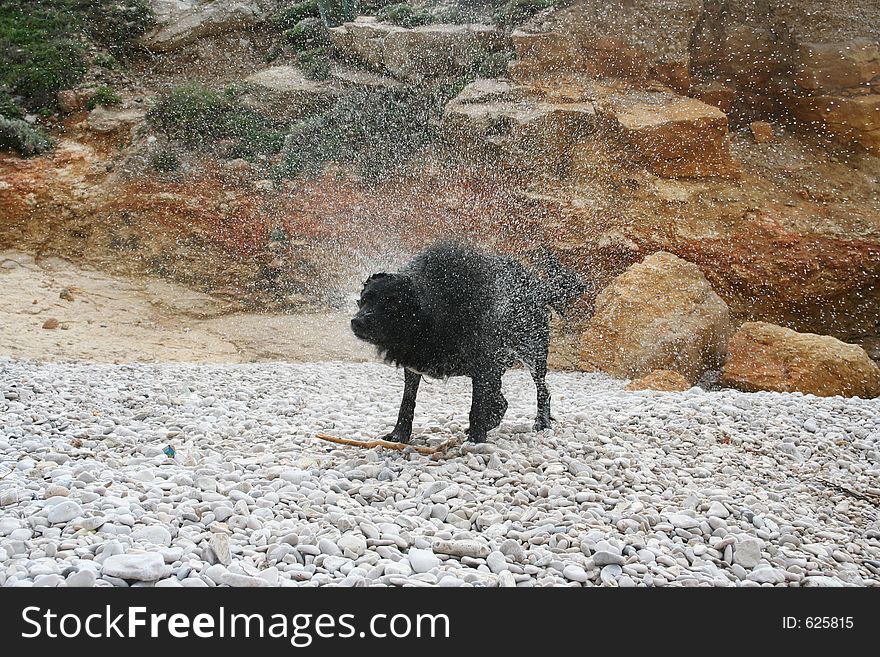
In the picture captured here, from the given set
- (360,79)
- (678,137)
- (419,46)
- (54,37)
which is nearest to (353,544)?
Result: (678,137)

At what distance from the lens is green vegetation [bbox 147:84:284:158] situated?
13.0 m

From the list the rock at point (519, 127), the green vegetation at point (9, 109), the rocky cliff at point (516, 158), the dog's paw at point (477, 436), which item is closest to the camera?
the dog's paw at point (477, 436)

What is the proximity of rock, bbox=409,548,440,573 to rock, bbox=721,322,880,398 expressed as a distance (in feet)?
18.5

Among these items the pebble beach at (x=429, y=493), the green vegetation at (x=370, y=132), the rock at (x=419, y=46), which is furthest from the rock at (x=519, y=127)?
the pebble beach at (x=429, y=493)

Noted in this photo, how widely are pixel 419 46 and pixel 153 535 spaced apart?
1196 centimetres

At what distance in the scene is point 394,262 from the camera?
11359 millimetres

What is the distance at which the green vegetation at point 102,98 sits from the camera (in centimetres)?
1333

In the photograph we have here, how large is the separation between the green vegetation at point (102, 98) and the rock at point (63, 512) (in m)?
12.4

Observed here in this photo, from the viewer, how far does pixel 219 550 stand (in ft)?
8.75

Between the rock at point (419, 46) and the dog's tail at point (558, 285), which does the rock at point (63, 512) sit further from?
the rock at point (419, 46)

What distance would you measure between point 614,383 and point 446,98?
266 inches

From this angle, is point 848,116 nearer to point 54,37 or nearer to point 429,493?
point 429,493

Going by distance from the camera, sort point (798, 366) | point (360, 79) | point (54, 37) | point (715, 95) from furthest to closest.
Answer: point (54, 37) → point (360, 79) → point (715, 95) → point (798, 366)

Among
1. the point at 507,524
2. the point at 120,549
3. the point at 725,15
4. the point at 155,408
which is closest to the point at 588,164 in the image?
the point at 725,15
